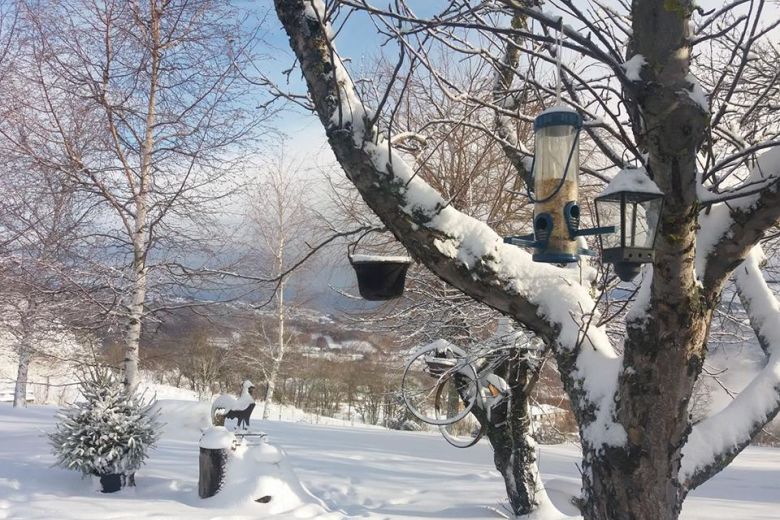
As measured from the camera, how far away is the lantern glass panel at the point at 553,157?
86.2 inches

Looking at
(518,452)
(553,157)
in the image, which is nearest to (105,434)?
(518,452)

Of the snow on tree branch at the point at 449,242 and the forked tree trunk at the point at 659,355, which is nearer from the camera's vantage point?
the forked tree trunk at the point at 659,355

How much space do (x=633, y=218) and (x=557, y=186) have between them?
0.31m

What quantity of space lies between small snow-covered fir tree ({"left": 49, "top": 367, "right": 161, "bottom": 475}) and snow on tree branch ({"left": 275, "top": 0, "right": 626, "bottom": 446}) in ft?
17.6

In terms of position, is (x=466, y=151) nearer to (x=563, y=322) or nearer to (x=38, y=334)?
(x=563, y=322)

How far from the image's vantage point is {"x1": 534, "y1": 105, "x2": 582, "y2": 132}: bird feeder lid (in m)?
2.09

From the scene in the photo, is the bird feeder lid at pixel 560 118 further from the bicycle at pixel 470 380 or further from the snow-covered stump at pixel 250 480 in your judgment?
the snow-covered stump at pixel 250 480

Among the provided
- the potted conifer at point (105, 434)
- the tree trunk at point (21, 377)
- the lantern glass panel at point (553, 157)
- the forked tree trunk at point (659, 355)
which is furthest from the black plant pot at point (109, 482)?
the lantern glass panel at point (553, 157)

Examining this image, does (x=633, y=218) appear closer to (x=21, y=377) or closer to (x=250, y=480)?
(x=250, y=480)

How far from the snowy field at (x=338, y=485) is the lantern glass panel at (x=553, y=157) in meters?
3.70

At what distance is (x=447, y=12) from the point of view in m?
2.72

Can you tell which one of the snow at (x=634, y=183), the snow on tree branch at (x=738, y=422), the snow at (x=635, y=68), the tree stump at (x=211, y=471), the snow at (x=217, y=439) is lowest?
the tree stump at (x=211, y=471)

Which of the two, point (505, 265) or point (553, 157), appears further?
point (505, 265)

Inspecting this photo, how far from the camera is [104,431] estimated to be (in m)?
6.48
